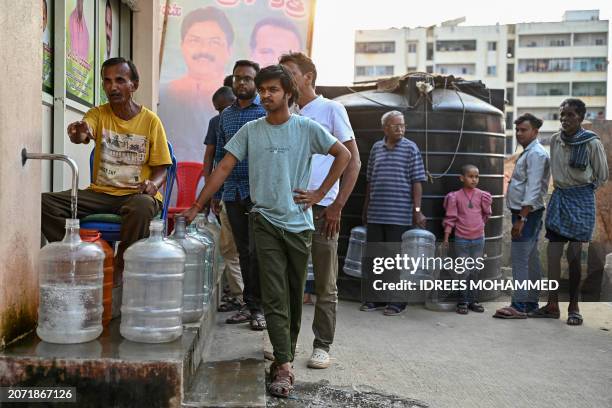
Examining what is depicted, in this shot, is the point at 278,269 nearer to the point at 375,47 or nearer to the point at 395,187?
the point at 395,187

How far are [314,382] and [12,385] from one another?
198 cm

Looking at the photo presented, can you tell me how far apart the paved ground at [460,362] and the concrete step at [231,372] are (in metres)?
0.26

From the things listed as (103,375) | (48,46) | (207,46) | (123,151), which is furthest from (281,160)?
(207,46)

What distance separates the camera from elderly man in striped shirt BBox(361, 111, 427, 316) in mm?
7184

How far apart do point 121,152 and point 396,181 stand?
3.77 m

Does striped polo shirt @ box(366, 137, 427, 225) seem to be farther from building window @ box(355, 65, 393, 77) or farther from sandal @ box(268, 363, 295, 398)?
building window @ box(355, 65, 393, 77)

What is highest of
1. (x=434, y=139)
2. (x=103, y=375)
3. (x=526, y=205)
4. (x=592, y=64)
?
(x=592, y=64)

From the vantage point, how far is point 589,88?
8175 centimetres

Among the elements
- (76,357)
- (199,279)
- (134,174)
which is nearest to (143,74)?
(134,174)

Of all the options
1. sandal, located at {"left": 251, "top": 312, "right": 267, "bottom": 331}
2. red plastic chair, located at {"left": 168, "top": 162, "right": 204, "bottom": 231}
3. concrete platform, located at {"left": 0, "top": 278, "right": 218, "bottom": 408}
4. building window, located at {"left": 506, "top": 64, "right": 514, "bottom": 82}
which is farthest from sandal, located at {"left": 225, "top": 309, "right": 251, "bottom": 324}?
building window, located at {"left": 506, "top": 64, "right": 514, "bottom": 82}

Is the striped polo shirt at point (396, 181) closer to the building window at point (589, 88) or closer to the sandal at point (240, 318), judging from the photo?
the sandal at point (240, 318)

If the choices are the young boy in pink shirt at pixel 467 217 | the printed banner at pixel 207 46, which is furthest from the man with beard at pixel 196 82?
the young boy in pink shirt at pixel 467 217

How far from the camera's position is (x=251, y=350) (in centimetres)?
408

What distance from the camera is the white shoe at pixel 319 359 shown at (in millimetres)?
4520
